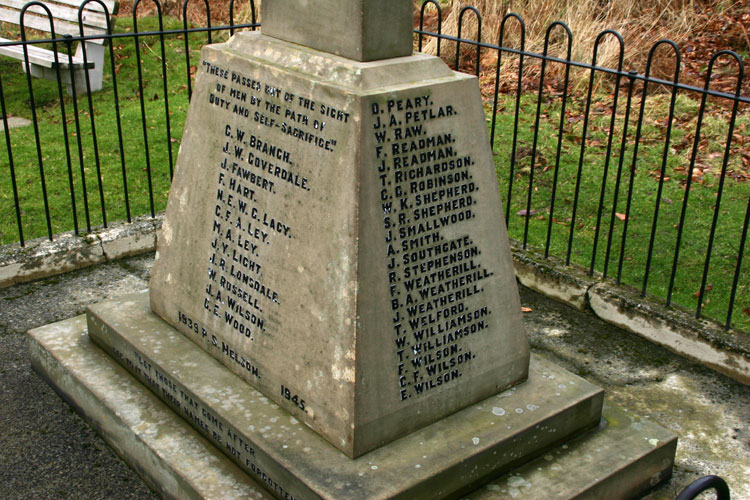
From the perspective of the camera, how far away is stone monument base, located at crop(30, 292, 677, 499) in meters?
3.03

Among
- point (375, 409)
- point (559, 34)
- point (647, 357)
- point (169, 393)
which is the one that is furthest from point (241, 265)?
point (559, 34)

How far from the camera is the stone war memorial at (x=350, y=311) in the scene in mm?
2988

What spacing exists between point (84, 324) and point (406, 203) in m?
2.16

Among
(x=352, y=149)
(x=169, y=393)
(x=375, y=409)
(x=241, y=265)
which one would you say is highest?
(x=352, y=149)

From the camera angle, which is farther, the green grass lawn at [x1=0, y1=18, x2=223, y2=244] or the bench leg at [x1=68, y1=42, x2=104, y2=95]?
the bench leg at [x1=68, y1=42, x2=104, y2=95]

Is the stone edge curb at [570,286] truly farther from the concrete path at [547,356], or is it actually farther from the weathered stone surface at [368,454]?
the weathered stone surface at [368,454]

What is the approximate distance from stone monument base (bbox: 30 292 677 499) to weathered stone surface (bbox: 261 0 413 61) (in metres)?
1.47

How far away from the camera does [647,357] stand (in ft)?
14.6

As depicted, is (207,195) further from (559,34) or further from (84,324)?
(559,34)

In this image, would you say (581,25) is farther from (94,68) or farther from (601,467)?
(601,467)

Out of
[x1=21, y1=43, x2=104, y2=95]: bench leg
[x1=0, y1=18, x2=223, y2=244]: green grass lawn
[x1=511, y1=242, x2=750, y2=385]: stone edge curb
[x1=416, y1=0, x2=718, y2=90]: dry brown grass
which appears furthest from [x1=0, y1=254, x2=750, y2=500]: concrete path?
[x1=416, y1=0, x2=718, y2=90]: dry brown grass

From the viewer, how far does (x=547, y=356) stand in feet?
14.5

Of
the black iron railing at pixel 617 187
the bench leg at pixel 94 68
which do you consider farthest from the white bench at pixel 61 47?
the black iron railing at pixel 617 187

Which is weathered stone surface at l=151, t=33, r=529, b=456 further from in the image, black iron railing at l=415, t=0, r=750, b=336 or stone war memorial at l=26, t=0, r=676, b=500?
black iron railing at l=415, t=0, r=750, b=336
